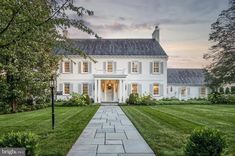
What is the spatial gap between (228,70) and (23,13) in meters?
30.8

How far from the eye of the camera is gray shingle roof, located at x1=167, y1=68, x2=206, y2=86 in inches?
1658

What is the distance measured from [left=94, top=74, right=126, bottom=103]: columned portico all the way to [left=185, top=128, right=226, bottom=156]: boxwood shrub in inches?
1066

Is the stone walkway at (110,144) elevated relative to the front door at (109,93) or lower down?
lower down

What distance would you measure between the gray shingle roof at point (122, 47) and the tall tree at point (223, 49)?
553cm

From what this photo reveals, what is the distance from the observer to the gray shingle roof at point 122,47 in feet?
114

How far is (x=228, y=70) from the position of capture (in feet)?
110

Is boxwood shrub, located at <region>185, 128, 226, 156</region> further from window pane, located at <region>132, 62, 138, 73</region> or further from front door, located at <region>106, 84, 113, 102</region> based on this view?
front door, located at <region>106, 84, 113, 102</region>

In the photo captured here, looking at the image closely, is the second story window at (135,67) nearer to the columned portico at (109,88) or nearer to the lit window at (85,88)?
the columned portico at (109,88)

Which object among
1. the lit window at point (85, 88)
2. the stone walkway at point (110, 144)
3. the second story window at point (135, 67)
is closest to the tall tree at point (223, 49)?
the second story window at point (135, 67)

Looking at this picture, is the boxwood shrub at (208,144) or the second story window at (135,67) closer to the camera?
the boxwood shrub at (208,144)

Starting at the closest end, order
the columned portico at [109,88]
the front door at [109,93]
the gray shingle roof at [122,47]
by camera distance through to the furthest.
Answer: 1. the columned portico at [109,88]
2. the gray shingle roof at [122,47]
3. the front door at [109,93]

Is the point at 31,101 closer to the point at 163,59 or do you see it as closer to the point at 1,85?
the point at 1,85

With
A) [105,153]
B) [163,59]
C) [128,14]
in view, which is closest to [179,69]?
[163,59]

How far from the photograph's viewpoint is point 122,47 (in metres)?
35.6
